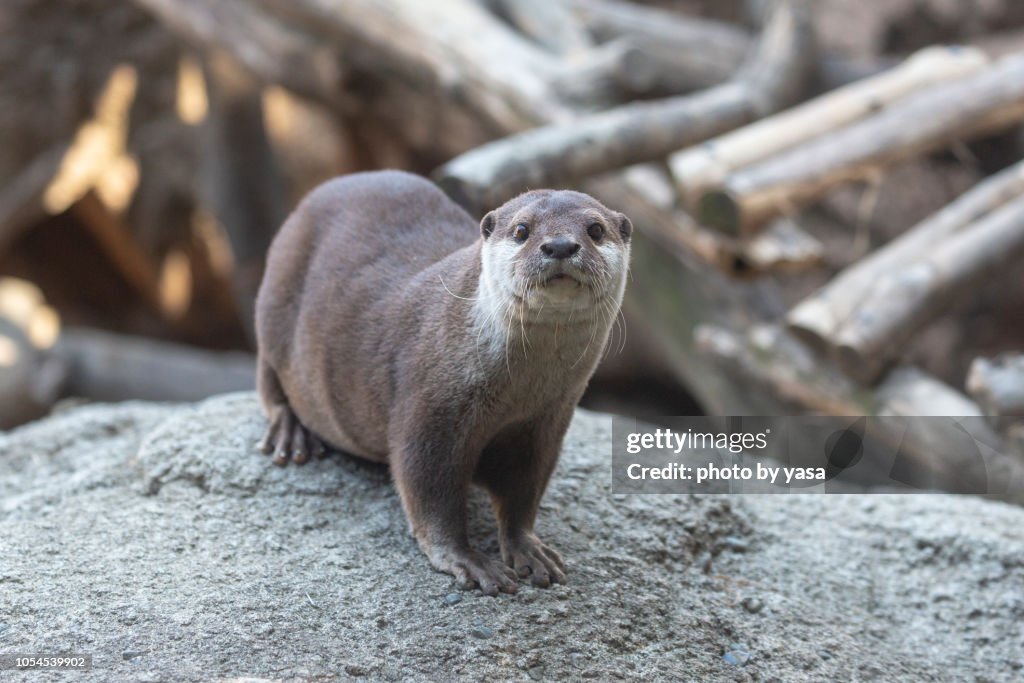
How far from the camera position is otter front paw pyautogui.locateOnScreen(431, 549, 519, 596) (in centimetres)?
252

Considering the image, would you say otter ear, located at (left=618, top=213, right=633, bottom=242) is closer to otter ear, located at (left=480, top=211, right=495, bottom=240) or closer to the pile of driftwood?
otter ear, located at (left=480, top=211, right=495, bottom=240)

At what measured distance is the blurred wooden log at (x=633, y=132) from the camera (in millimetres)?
3963

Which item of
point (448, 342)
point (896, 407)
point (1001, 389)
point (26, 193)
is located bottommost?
point (896, 407)

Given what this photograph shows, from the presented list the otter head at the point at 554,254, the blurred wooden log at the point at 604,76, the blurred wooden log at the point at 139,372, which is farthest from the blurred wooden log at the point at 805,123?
the blurred wooden log at the point at 139,372

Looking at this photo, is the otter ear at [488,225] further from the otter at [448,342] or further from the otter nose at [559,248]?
the otter nose at [559,248]

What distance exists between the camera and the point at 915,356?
688cm

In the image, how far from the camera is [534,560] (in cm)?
263

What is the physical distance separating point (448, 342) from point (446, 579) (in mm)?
530

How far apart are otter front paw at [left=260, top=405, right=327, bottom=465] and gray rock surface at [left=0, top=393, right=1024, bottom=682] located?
0.05m

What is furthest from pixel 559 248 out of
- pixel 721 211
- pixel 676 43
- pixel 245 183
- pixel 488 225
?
pixel 245 183

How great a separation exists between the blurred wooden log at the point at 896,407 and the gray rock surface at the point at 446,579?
1.16ft

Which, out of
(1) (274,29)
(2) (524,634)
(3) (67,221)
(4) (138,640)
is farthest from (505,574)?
(3) (67,221)

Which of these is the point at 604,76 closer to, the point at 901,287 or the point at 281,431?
the point at 901,287

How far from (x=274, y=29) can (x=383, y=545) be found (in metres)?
4.74
